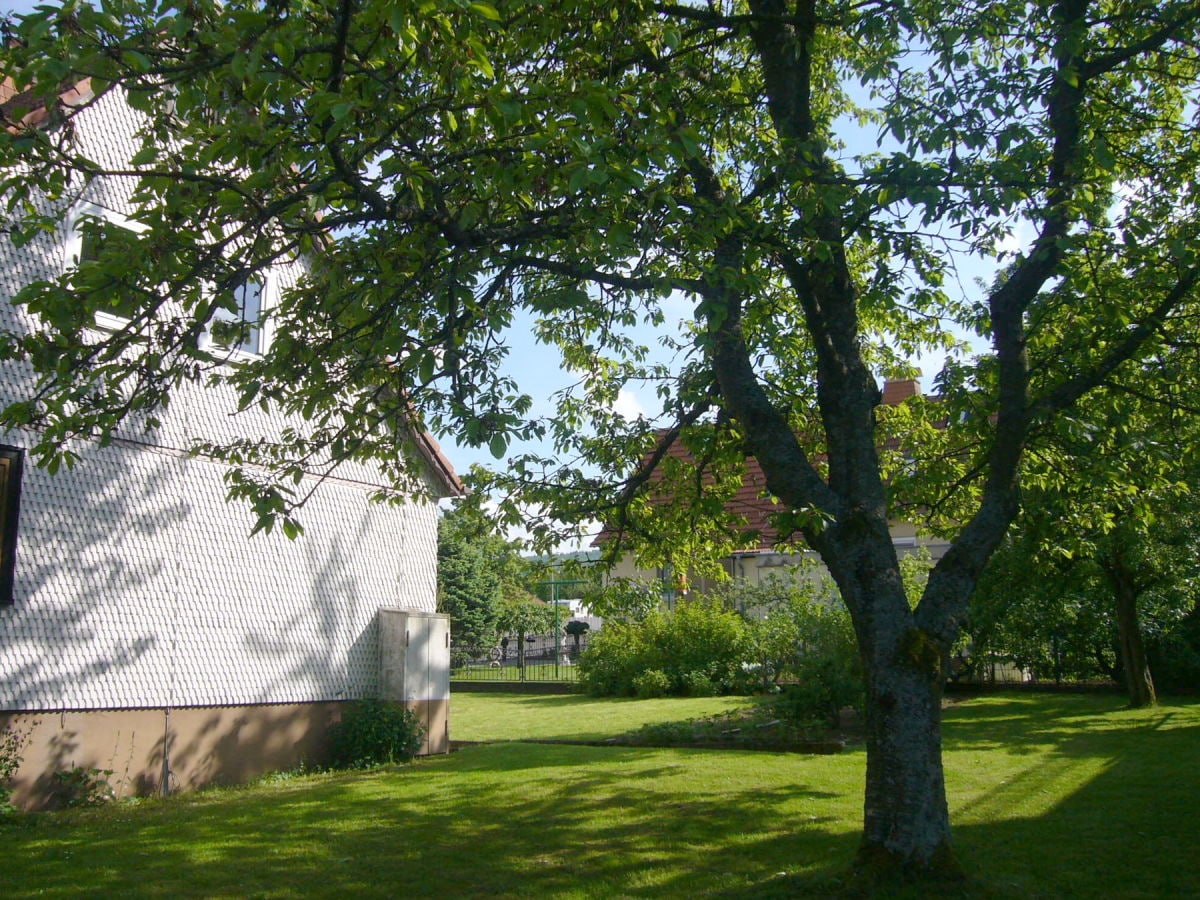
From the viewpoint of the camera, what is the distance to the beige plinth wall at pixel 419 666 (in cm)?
1462

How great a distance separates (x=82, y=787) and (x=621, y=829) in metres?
5.74

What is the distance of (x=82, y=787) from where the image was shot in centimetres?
1054

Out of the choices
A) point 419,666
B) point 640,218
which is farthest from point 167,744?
point 640,218

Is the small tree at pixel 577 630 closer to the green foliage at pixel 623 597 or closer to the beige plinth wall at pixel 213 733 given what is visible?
the beige plinth wall at pixel 213 733

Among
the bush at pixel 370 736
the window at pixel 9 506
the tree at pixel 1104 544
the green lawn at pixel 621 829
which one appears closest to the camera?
the green lawn at pixel 621 829

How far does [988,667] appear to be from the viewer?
926 inches

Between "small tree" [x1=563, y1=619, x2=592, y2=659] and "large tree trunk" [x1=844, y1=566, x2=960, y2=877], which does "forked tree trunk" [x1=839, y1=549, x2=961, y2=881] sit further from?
"small tree" [x1=563, y1=619, x2=592, y2=659]

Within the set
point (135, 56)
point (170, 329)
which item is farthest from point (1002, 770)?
point (135, 56)

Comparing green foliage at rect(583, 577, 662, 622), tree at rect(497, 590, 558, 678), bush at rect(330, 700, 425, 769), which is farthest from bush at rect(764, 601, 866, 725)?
tree at rect(497, 590, 558, 678)

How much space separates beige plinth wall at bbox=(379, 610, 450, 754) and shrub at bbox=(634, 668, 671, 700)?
9.38m

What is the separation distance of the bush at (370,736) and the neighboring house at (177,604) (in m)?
0.24

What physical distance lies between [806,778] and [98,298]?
9.16 metres

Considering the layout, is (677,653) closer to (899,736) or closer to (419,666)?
(419,666)

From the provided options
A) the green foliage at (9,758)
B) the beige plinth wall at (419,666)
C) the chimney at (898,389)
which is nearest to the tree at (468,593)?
the chimney at (898,389)
